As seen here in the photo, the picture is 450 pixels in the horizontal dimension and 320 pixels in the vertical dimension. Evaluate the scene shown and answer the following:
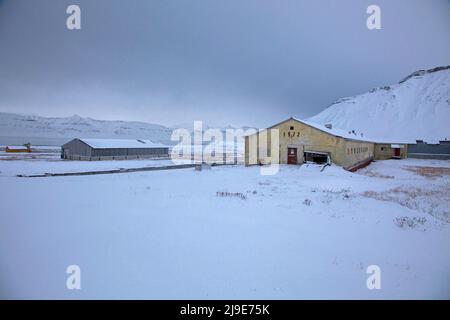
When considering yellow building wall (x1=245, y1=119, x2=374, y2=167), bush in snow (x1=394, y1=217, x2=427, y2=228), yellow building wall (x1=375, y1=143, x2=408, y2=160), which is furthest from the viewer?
yellow building wall (x1=375, y1=143, x2=408, y2=160)

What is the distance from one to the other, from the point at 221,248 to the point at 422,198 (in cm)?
1243

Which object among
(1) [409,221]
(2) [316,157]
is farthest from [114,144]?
(1) [409,221]

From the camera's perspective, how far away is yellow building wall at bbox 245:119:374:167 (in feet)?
81.5

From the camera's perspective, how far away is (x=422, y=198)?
41.0 ft

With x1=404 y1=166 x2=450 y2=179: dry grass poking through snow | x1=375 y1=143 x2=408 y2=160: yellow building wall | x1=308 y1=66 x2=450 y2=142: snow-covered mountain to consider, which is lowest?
x1=404 y1=166 x2=450 y2=179: dry grass poking through snow

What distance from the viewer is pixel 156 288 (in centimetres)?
448

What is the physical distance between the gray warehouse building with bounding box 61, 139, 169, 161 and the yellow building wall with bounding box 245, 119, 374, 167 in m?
31.9

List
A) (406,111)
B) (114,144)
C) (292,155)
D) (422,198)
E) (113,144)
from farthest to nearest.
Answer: (406,111) < (114,144) < (113,144) < (292,155) < (422,198)

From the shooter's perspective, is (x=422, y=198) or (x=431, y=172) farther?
(x=431, y=172)

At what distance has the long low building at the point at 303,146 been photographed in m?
25.0

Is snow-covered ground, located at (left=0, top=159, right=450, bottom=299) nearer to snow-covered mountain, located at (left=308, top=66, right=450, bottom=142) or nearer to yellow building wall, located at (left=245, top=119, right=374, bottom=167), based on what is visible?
yellow building wall, located at (left=245, top=119, right=374, bottom=167)

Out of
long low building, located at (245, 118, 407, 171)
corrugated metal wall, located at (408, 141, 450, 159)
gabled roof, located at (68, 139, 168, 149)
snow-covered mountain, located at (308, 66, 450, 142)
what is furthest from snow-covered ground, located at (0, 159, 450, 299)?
snow-covered mountain, located at (308, 66, 450, 142)

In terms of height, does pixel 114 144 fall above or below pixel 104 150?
above

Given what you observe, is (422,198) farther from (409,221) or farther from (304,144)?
(304,144)
